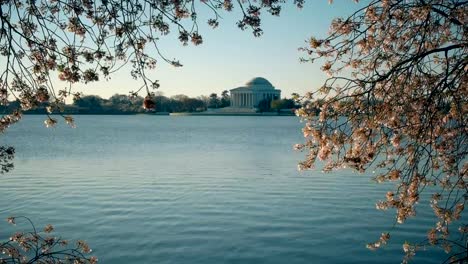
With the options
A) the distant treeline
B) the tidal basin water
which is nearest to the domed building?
the distant treeline

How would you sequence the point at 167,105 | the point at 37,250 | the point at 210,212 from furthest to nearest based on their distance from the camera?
the point at 167,105 → the point at 210,212 → the point at 37,250

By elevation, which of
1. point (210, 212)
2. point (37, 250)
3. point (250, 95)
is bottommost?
point (210, 212)

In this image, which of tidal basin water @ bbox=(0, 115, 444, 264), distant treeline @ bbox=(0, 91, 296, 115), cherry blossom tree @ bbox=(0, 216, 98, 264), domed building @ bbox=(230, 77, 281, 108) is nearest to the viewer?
cherry blossom tree @ bbox=(0, 216, 98, 264)

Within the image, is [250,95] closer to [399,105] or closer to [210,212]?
[210,212]

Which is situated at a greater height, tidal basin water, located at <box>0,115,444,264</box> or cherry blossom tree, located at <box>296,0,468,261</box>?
cherry blossom tree, located at <box>296,0,468,261</box>

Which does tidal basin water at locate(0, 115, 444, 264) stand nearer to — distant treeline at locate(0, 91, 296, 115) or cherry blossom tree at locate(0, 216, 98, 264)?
cherry blossom tree at locate(0, 216, 98, 264)

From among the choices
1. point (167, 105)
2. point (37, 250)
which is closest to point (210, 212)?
point (37, 250)

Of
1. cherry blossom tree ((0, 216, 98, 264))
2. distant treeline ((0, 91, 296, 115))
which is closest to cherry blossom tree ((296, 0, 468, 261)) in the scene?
cherry blossom tree ((0, 216, 98, 264))

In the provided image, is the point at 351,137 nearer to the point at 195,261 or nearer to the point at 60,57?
the point at 60,57

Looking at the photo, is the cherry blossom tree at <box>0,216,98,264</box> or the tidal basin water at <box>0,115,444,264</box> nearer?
the cherry blossom tree at <box>0,216,98,264</box>

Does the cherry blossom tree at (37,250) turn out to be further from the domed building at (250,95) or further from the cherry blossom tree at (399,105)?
the domed building at (250,95)

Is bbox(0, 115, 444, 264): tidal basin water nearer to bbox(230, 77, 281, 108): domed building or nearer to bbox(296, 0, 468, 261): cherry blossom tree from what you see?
bbox(296, 0, 468, 261): cherry blossom tree

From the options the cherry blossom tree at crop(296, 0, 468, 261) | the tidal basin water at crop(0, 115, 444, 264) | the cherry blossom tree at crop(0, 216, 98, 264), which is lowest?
the tidal basin water at crop(0, 115, 444, 264)

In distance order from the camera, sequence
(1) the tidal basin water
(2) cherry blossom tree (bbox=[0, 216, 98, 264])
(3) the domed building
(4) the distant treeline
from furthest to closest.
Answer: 1. (3) the domed building
2. (4) the distant treeline
3. (1) the tidal basin water
4. (2) cherry blossom tree (bbox=[0, 216, 98, 264])
